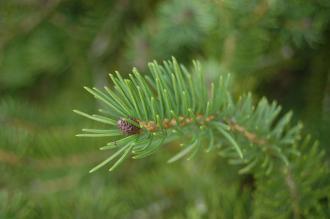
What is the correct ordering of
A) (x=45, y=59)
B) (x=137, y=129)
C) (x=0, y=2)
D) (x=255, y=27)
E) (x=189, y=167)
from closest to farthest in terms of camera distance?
1. (x=137, y=129)
2. (x=255, y=27)
3. (x=189, y=167)
4. (x=0, y=2)
5. (x=45, y=59)

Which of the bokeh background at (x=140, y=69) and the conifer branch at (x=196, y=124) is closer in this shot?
the conifer branch at (x=196, y=124)

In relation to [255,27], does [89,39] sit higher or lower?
higher

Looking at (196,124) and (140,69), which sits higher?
(140,69)

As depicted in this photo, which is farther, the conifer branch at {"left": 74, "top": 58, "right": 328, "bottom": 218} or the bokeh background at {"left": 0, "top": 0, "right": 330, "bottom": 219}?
the bokeh background at {"left": 0, "top": 0, "right": 330, "bottom": 219}

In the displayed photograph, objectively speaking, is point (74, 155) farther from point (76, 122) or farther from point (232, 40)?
point (232, 40)

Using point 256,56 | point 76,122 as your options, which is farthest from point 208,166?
point 76,122

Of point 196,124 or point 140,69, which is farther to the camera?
point 140,69

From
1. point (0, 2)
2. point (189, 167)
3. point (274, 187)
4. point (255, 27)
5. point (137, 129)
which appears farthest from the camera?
point (0, 2)

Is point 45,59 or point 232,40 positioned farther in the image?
point 45,59
